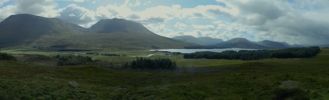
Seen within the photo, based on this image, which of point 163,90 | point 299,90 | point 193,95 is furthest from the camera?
point 163,90

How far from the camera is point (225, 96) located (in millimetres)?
46375

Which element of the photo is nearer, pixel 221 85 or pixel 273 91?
pixel 273 91

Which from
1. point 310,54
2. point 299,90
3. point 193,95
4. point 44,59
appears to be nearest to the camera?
point 299,90

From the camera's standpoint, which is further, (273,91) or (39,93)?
(39,93)

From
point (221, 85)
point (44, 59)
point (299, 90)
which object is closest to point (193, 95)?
point (221, 85)

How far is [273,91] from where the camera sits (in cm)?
4441

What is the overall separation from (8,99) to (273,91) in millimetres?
27083

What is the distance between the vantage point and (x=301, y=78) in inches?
2090

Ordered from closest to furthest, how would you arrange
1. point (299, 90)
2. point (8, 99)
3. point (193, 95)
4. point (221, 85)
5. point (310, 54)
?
point (299, 90)
point (8, 99)
point (193, 95)
point (221, 85)
point (310, 54)

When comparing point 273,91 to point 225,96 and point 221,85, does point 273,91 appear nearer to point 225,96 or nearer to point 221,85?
point 225,96

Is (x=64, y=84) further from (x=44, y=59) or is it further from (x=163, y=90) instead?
(x=44, y=59)

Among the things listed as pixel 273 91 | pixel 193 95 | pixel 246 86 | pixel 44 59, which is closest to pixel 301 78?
pixel 246 86

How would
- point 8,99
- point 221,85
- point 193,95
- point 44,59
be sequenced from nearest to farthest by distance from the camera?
point 8,99 → point 193,95 → point 221,85 → point 44,59

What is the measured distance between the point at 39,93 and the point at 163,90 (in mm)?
14200
